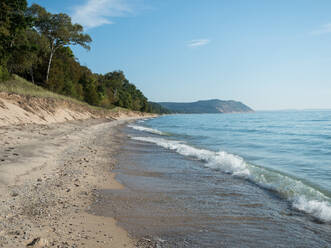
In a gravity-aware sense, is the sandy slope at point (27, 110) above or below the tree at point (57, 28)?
below

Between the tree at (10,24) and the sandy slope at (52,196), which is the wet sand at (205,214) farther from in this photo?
the tree at (10,24)

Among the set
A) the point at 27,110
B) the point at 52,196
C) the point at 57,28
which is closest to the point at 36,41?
the point at 57,28

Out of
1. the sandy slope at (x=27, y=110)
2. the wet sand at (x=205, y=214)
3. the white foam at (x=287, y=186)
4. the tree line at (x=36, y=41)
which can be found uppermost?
the tree line at (x=36, y=41)

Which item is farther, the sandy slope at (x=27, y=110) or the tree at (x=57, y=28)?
the tree at (x=57, y=28)

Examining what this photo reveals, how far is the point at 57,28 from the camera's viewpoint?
114 ft

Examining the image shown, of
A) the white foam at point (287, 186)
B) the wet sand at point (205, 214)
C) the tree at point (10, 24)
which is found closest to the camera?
the wet sand at point (205, 214)

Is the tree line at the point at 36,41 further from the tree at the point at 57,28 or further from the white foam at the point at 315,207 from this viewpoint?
the white foam at the point at 315,207

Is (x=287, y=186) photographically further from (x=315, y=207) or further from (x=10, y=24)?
(x=10, y=24)

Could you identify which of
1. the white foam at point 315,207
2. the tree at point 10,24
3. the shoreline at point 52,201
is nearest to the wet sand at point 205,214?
the white foam at point 315,207

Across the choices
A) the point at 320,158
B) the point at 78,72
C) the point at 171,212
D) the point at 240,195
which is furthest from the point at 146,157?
the point at 78,72

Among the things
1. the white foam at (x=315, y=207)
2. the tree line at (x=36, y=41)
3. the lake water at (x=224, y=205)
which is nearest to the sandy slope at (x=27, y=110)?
the tree line at (x=36, y=41)

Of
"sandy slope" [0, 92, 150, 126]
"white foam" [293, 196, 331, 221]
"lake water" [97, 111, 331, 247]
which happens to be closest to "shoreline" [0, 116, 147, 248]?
"lake water" [97, 111, 331, 247]

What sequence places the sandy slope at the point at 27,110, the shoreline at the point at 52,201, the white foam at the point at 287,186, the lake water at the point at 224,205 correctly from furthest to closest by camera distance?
the sandy slope at the point at 27,110 → the white foam at the point at 287,186 → the lake water at the point at 224,205 → the shoreline at the point at 52,201

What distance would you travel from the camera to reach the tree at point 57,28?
33812 millimetres
